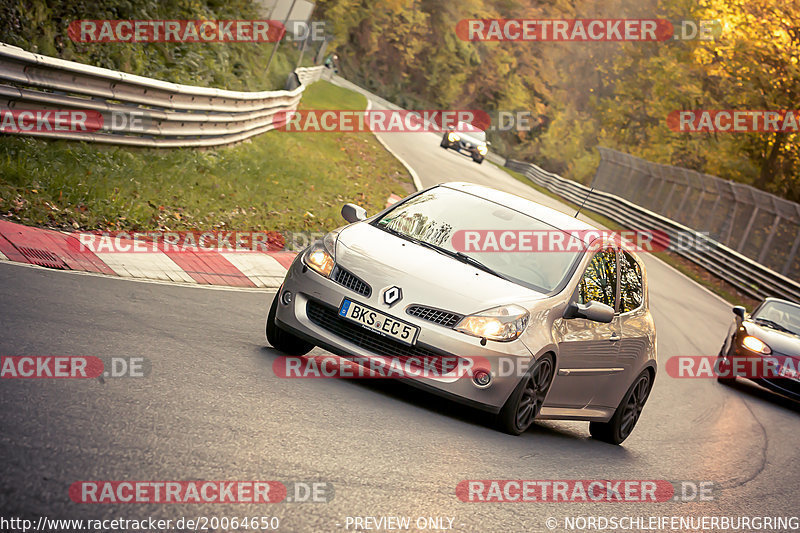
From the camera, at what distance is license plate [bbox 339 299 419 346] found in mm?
7148

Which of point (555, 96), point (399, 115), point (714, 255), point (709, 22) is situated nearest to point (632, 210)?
point (714, 255)

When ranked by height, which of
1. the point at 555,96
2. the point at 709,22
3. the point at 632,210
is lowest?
the point at 555,96

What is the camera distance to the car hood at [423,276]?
23.8 feet

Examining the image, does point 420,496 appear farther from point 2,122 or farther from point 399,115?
point 399,115

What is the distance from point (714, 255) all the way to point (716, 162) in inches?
675

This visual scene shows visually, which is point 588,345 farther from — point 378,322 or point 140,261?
point 140,261

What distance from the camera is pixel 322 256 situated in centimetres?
775

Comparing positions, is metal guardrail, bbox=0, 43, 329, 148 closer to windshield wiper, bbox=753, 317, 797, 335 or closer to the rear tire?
the rear tire

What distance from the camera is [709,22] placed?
45219 mm

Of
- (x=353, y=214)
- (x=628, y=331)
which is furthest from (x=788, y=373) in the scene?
(x=353, y=214)

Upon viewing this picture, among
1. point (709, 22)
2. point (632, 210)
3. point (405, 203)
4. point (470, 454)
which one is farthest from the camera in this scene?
point (709, 22)

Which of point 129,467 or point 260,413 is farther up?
point 129,467

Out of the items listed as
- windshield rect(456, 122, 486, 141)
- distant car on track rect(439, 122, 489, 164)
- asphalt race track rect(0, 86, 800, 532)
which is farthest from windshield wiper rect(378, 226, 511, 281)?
windshield rect(456, 122, 486, 141)

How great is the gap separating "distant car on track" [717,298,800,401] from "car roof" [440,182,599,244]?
6914 millimetres
